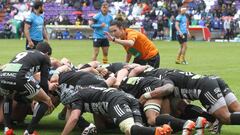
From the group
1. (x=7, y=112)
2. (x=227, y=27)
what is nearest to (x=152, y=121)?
(x=7, y=112)

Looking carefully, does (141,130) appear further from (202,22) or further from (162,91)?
(202,22)

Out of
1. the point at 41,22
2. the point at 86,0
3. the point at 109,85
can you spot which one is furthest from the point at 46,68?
the point at 86,0

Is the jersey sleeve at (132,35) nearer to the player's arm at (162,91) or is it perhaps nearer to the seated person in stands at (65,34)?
the player's arm at (162,91)

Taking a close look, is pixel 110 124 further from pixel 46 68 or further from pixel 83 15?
pixel 83 15

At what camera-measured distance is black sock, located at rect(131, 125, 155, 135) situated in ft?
24.7

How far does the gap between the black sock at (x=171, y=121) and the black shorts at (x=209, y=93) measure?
668 mm

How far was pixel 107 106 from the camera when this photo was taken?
8.04 meters

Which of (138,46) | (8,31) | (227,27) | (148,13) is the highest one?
(138,46)

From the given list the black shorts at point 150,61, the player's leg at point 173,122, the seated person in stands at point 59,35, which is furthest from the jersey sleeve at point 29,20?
the seated person in stands at point 59,35

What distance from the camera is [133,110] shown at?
26.5 feet

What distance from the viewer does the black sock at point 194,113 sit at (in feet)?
29.5

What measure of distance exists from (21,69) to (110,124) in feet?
5.57

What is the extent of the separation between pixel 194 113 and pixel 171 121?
3.24 feet

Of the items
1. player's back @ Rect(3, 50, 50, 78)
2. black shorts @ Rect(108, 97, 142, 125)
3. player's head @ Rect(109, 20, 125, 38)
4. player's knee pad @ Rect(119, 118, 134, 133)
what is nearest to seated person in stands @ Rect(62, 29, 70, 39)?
player's head @ Rect(109, 20, 125, 38)
